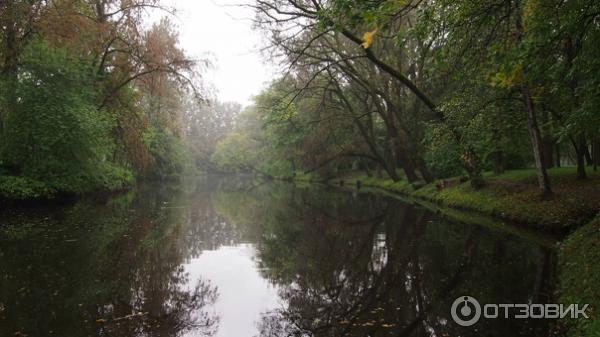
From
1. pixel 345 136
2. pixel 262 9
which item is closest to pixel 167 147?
pixel 345 136

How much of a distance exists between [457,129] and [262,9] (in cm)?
866

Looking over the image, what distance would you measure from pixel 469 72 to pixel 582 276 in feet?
25.9

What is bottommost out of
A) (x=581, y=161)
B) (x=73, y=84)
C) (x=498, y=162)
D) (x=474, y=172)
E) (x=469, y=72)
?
Result: (x=474, y=172)

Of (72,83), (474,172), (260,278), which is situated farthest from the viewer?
(72,83)

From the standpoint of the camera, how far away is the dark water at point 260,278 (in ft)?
21.4

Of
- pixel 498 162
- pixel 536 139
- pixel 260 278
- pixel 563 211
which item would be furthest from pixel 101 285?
pixel 498 162

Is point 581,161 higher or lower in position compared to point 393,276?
higher

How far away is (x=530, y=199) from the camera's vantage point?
15.4 m

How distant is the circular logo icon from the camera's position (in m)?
6.51

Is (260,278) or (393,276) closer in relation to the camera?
(393,276)

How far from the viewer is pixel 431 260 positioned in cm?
1047

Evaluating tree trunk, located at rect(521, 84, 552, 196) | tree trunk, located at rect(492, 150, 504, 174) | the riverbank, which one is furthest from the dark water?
tree trunk, located at rect(492, 150, 504, 174)

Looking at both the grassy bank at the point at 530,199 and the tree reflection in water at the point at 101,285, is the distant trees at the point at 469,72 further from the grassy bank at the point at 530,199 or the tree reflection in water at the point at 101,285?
the tree reflection in water at the point at 101,285

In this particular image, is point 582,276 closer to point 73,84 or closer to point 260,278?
point 260,278
